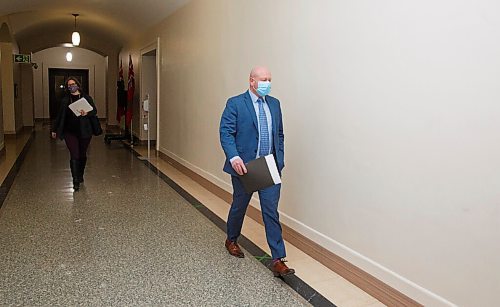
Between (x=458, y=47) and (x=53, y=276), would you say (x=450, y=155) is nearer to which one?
(x=458, y=47)

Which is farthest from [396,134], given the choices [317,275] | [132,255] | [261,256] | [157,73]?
[157,73]

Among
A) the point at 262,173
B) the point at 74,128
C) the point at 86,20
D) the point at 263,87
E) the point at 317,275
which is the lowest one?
the point at 317,275

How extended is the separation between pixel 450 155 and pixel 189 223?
2708 millimetres

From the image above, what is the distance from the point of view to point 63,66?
18969mm

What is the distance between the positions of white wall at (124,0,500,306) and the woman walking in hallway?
2604 millimetres

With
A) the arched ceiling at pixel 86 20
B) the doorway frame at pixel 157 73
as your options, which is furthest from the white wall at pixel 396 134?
the doorway frame at pixel 157 73

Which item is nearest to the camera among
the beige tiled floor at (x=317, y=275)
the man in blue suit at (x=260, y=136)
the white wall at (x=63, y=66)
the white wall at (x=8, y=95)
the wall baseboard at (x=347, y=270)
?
the wall baseboard at (x=347, y=270)

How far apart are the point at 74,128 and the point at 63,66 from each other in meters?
14.6

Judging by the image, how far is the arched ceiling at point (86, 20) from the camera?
802cm

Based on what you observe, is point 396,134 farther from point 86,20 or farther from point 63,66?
point 63,66

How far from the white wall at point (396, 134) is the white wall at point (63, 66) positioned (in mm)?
16132

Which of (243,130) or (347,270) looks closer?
(347,270)

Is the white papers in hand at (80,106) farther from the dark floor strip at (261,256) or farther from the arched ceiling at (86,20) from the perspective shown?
the arched ceiling at (86,20)

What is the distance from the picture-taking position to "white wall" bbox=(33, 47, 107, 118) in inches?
736
